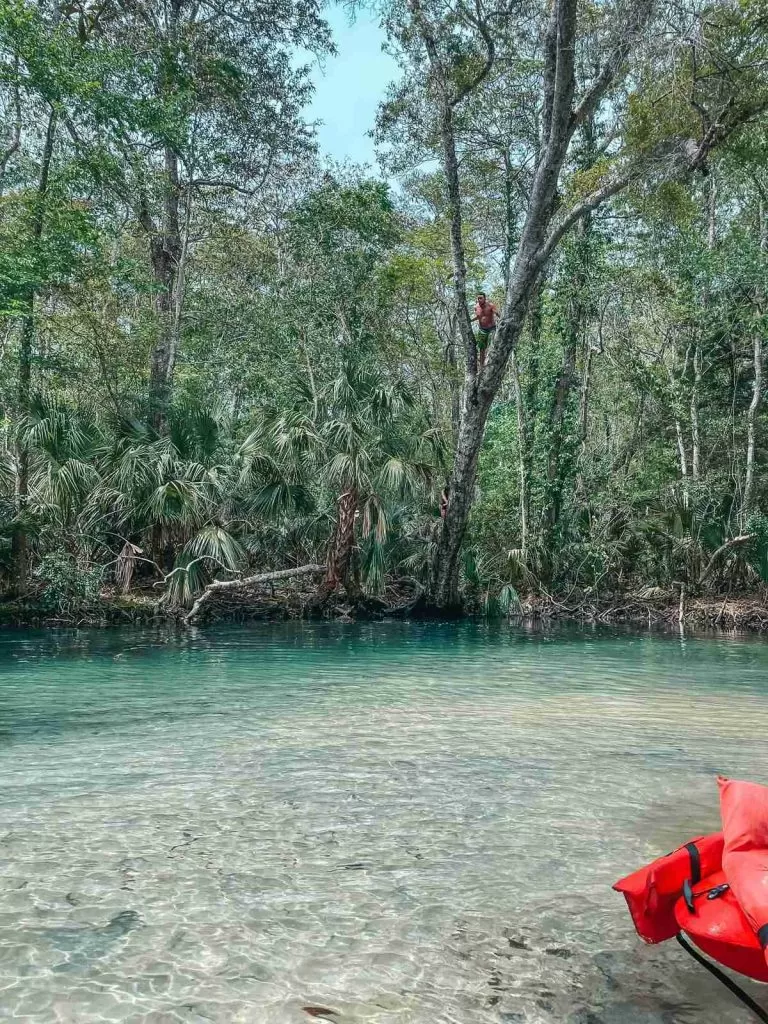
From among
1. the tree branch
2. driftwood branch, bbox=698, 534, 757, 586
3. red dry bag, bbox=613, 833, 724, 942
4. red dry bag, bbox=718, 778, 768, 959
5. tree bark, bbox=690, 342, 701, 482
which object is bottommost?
red dry bag, bbox=613, 833, 724, 942

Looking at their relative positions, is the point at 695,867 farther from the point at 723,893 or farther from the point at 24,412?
the point at 24,412

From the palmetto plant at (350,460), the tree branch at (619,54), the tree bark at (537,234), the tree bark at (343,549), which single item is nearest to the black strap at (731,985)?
the palmetto plant at (350,460)

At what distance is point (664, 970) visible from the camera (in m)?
2.36

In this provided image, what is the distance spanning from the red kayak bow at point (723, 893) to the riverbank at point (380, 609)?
11.4 m

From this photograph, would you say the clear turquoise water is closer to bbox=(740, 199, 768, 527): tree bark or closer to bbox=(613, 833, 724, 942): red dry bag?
bbox=(613, 833, 724, 942): red dry bag

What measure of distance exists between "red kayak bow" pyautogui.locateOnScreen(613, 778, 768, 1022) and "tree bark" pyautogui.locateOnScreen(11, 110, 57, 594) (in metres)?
12.0

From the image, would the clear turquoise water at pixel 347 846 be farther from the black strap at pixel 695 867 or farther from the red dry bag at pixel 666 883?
the black strap at pixel 695 867

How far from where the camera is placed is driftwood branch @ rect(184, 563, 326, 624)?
1265cm

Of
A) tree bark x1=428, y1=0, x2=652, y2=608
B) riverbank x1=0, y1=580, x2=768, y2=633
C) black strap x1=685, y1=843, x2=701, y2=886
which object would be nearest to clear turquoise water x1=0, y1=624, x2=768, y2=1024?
black strap x1=685, y1=843, x2=701, y2=886

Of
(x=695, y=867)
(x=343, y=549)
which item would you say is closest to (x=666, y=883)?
(x=695, y=867)

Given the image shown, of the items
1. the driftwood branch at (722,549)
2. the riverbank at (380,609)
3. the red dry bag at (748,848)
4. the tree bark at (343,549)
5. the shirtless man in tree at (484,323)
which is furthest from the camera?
the driftwood branch at (722,549)

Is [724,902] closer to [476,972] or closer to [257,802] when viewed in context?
[476,972]

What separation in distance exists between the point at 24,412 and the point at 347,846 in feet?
36.8

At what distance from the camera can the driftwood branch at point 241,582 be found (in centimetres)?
1265
